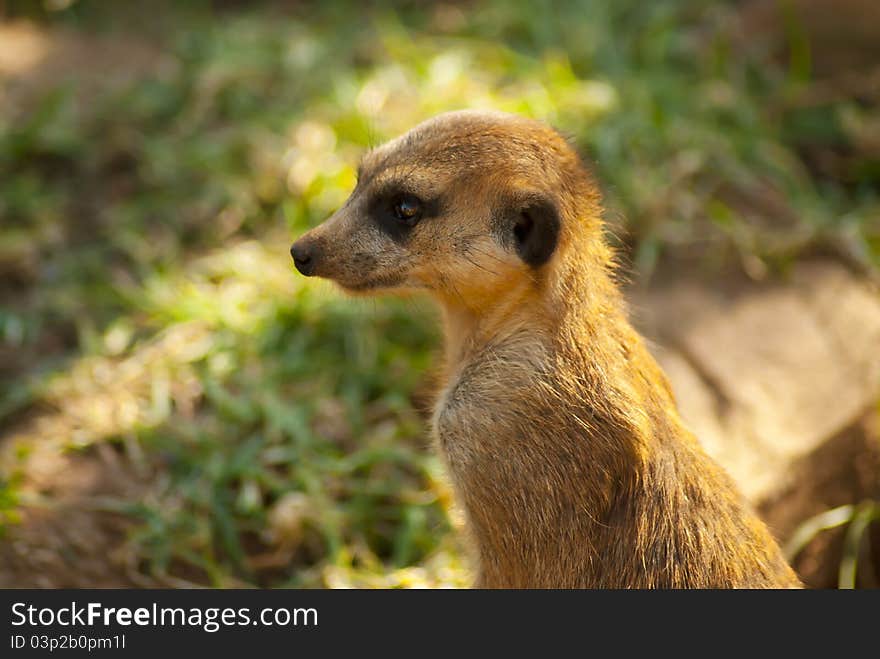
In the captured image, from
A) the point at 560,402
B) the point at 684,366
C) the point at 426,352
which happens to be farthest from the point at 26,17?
the point at 560,402

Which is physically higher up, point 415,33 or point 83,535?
point 415,33

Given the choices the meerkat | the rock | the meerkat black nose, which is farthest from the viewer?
the rock

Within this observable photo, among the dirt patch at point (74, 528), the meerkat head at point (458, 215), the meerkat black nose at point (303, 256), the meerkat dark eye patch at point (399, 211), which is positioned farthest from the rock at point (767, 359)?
the dirt patch at point (74, 528)

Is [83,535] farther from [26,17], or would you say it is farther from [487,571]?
[26,17]

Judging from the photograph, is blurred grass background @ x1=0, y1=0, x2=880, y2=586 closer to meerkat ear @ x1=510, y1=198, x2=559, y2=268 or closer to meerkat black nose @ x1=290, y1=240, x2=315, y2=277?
meerkat ear @ x1=510, y1=198, x2=559, y2=268

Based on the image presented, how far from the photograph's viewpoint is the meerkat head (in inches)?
124


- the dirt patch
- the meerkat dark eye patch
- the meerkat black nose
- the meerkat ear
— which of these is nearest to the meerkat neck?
the meerkat ear

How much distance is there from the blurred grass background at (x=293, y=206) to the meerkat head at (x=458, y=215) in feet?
1.95

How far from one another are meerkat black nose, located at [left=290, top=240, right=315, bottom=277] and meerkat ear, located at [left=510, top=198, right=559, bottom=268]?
2.14 feet

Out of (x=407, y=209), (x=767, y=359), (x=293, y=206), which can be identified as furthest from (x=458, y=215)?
(x=293, y=206)

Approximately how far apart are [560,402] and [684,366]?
1846 millimetres

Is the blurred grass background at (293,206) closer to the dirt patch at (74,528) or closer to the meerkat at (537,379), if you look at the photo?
the dirt patch at (74,528)

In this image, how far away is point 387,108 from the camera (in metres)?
6.15

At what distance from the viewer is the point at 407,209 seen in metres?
3.22
